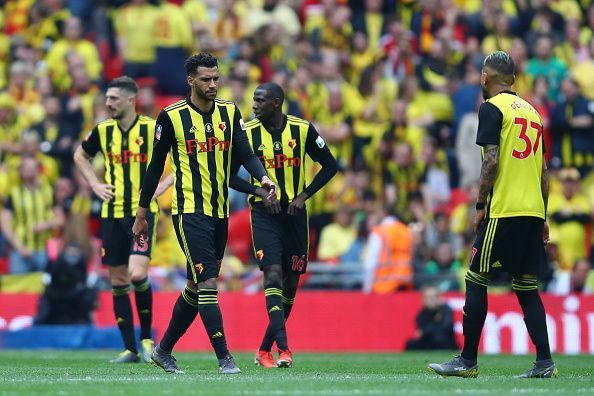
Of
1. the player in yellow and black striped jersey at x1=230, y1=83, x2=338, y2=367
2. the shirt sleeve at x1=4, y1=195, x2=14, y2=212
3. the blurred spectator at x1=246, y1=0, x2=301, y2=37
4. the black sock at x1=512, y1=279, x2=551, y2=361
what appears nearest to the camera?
the black sock at x1=512, y1=279, x2=551, y2=361

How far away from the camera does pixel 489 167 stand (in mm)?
10328

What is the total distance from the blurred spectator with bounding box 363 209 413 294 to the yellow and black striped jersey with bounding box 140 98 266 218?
23.8 ft

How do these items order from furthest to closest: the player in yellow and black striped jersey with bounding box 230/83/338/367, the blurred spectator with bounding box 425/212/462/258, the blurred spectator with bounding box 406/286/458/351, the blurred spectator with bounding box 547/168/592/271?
the blurred spectator with bounding box 547/168/592/271, the blurred spectator with bounding box 425/212/462/258, the blurred spectator with bounding box 406/286/458/351, the player in yellow and black striped jersey with bounding box 230/83/338/367

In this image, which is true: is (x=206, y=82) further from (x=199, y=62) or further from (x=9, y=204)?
(x=9, y=204)

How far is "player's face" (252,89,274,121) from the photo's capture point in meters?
12.6

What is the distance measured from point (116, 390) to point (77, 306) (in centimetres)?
899

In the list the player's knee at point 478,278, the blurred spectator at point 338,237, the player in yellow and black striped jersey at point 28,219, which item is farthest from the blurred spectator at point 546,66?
the player's knee at point 478,278

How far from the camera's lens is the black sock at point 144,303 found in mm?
13461

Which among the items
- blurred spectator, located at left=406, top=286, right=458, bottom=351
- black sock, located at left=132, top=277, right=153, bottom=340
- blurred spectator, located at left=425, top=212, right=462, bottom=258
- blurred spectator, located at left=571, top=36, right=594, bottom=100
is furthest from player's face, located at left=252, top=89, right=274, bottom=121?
blurred spectator, located at left=571, top=36, right=594, bottom=100

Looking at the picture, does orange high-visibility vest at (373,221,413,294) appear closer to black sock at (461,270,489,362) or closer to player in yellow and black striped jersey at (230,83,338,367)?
player in yellow and black striped jersey at (230,83,338,367)

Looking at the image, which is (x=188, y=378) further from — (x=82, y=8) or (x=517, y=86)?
(x=82, y=8)

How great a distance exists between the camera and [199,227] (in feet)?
35.7

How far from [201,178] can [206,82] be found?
761 mm

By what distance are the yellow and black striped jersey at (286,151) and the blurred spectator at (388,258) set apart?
549 cm
